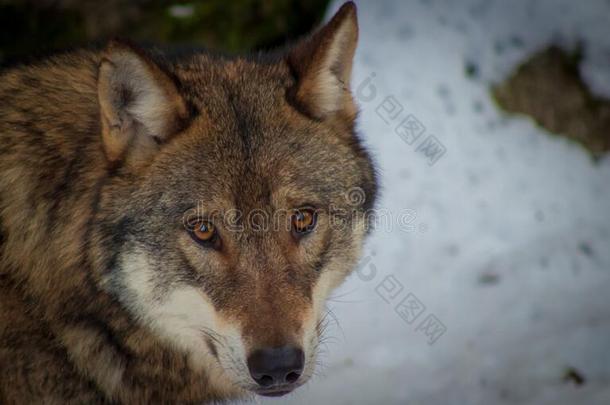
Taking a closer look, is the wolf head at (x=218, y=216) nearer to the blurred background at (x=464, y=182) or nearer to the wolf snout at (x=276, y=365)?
the wolf snout at (x=276, y=365)

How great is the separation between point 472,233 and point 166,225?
415cm

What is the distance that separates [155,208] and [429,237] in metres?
3.94

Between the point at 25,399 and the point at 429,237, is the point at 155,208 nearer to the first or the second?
the point at 25,399

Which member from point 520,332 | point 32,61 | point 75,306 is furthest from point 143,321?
point 520,332

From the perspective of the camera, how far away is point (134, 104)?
353 cm

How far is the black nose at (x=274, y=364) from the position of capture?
10.8 ft

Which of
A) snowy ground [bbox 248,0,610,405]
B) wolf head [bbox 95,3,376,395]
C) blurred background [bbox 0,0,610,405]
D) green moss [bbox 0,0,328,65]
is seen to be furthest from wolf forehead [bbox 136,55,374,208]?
green moss [bbox 0,0,328,65]

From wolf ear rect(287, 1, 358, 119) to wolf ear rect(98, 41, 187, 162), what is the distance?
0.69 meters

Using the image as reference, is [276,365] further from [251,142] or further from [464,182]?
[464,182]

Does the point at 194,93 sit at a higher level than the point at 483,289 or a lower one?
higher

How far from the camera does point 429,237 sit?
700cm

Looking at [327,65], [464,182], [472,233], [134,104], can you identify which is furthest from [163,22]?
[134,104]

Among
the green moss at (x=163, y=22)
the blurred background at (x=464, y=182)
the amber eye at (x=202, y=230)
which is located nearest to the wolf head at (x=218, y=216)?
the amber eye at (x=202, y=230)

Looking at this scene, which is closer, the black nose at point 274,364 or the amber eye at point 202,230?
the black nose at point 274,364
